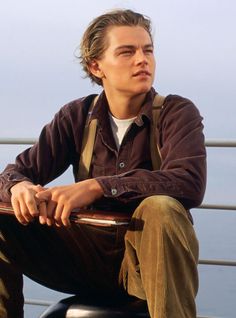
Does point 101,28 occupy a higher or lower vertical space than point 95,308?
higher

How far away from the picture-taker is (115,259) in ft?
6.74

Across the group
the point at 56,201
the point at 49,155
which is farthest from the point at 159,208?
the point at 49,155

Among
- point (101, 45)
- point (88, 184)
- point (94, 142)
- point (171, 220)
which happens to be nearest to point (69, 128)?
point (94, 142)

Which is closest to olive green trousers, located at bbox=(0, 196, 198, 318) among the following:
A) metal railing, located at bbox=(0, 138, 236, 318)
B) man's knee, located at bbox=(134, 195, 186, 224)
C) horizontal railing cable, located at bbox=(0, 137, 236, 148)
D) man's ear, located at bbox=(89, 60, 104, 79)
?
man's knee, located at bbox=(134, 195, 186, 224)

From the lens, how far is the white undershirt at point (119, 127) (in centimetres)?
226

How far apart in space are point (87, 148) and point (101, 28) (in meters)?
0.37

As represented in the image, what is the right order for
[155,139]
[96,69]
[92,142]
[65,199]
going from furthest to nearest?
[96,69] → [92,142] → [155,139] → [65,199]

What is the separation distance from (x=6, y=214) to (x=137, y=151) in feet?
1.34

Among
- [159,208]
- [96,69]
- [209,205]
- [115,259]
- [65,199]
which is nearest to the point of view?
[159,208]

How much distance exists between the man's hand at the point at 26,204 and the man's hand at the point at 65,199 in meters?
0.01

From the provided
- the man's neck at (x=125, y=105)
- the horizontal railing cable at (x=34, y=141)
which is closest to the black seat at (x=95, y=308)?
the man's neck at (x=125, y=105)

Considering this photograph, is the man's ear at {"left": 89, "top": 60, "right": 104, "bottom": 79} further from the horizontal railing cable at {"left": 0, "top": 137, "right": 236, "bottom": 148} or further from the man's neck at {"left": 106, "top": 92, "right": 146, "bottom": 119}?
the horizontal railing cable at {"left": 0, "top": 137, "right": 236, "bottom": 148}

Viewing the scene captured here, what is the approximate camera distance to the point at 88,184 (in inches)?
77.7

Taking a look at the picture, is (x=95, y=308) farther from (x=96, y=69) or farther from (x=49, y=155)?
(x=96, y=69)
